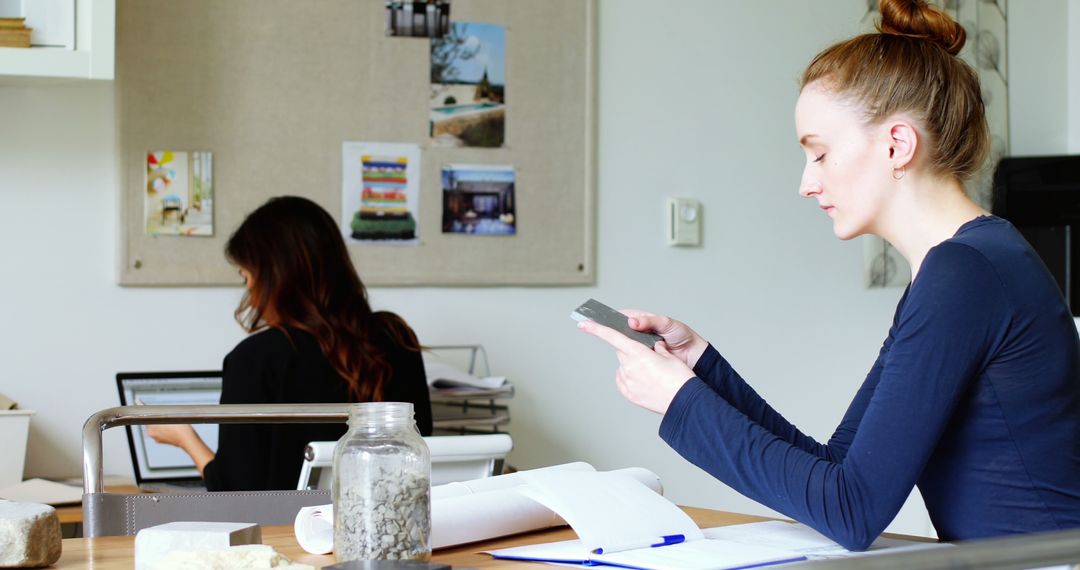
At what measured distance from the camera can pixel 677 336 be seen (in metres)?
1.38

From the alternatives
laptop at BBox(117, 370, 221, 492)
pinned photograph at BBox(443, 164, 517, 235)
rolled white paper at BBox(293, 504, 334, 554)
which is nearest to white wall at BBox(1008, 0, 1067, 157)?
pinned photograph at BBox(443, 164, 517, 235)

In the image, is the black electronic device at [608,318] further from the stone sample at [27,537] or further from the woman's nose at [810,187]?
the stone sample at [27,537]

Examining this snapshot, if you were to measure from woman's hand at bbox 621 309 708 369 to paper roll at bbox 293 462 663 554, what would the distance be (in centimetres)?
24

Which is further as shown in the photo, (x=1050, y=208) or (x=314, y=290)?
(x=1050, y=208)

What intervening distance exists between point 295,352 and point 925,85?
1.32 meters

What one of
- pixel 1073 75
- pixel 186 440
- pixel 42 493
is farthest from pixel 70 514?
pixel 1073 75

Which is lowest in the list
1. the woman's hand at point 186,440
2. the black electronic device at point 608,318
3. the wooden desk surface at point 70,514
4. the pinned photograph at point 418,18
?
the wooden desk surface at point 70,514

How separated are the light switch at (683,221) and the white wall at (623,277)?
3 cm

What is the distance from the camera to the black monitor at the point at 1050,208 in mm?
3248

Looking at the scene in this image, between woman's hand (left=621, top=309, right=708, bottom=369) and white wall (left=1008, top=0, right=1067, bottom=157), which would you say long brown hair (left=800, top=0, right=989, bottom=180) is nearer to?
woman's hand (left=621, top=309, right=708, bottom=369)

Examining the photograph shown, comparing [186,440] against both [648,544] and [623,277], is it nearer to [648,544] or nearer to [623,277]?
[623,277]

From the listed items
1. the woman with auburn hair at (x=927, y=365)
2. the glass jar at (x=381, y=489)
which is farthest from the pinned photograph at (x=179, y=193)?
the glass jar at (x=381, y=489)

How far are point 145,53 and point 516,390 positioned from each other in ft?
3.80

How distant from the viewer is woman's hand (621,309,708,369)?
135cm
